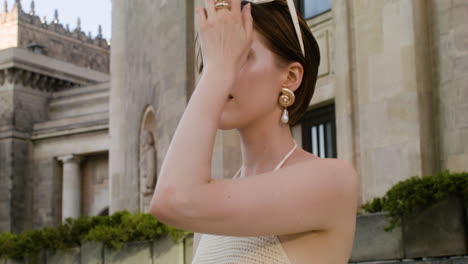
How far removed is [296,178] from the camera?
2.45 metres

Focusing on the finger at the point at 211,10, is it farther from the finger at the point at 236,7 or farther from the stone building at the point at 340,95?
the stone building at the point at 340,95

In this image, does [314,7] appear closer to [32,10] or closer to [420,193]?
[420,193]

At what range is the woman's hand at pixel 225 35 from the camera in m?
2.48

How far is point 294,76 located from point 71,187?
4375 centimetres

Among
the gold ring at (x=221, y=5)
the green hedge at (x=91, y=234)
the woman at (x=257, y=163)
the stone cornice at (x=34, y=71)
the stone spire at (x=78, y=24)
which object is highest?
the stone spire at (x=78, y=24)

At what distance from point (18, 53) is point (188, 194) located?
46.1m

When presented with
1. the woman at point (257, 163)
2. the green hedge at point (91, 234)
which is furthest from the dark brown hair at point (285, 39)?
the green hedge at point (91, 234)

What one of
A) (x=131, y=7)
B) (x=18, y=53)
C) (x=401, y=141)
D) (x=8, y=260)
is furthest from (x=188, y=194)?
(x=18, y=53)

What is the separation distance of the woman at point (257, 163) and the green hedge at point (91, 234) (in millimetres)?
8661

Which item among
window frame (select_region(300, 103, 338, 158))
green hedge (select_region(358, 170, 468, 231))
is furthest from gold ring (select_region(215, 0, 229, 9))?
window frame (select_region(300, 103, 338, 158))

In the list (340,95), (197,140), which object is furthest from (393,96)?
(197,140)

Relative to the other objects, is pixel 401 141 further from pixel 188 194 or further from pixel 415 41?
pixel 188 194

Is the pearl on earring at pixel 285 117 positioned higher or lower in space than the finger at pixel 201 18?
lower

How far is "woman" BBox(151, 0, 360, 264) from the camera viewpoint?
2346mm
